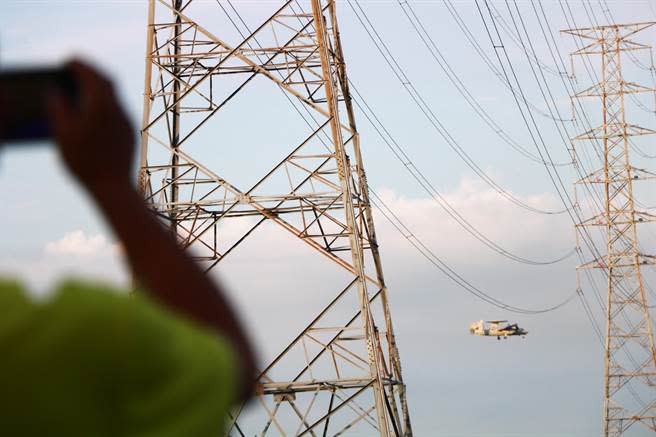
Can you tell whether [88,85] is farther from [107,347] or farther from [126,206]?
[107,347]

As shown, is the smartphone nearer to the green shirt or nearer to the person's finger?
the person's finger

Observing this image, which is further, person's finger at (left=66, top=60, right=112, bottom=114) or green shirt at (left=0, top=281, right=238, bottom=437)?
person's finger at (left=66, top=60, right=112, bottom=114)

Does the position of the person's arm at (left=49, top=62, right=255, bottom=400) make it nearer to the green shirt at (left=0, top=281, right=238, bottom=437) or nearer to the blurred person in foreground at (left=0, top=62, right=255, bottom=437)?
the blurred person in foreground at (left=0, top=62, right=255, bottom=437)

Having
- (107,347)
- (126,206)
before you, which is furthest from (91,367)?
(126,206)

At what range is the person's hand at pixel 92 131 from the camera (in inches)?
43.5

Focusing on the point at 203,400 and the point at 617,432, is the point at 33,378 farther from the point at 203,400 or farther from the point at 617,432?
the point at 617,432

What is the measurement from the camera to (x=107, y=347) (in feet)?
3.10

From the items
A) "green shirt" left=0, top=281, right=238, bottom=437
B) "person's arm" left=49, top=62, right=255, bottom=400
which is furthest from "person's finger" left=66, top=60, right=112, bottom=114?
"green shirt" left=0, top=281, right=238, bottom=437

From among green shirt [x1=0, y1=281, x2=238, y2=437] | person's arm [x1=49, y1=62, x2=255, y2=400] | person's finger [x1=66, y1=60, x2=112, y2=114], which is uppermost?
person's finger [x1=66, y1=60, x2=112, y2=114]

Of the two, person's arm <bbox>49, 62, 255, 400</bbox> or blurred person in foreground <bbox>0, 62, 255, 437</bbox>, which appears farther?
person's arm <bbox>49, 62, 255, 400</bbox>

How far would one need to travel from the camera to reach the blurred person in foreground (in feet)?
3.09

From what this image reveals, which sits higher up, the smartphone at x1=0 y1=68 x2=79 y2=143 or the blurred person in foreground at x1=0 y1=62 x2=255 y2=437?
the smartphone at x1=0 y1=68 x2=79 y2=143

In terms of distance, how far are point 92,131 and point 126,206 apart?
0.09 meters

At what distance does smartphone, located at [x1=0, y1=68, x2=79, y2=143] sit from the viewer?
113cm
